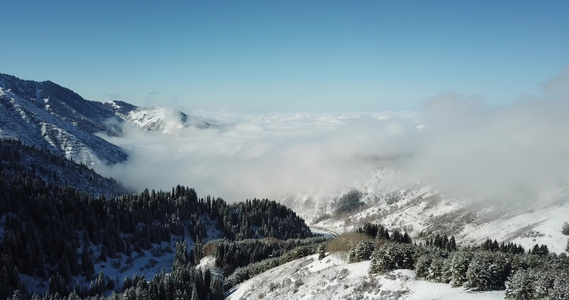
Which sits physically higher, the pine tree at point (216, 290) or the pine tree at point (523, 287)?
the pine tree at point (523, 287)

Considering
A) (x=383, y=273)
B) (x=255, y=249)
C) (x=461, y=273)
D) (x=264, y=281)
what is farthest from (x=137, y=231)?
(x=461, y=273)

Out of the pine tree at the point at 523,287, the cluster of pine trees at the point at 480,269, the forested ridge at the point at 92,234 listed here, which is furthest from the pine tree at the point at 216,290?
the pine tree at the point at 523,287

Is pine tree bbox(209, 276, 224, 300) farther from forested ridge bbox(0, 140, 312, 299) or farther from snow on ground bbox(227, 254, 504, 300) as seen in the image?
snow on ground bbox(227, 254, 504, 300)

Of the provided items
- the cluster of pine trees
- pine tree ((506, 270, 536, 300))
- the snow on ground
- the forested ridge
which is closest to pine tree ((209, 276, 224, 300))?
the forested ridge

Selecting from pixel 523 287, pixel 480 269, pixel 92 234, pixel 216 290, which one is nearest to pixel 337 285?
pixel 480 269

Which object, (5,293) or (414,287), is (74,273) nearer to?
(5,293)

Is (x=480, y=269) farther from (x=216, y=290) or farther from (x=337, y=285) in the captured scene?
(x=216, y=290)

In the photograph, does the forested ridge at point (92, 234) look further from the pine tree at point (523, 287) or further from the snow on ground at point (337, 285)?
the pine tree at point (523, 287)
